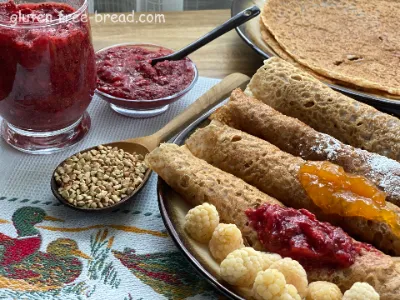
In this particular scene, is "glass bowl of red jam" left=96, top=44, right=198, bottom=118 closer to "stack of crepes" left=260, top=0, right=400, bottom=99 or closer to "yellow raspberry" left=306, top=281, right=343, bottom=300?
"stack of crepes" left=260, top=0, right=400, bottom=99

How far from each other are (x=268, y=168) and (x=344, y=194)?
0.27 meters

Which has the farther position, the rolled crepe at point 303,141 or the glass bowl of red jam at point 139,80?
the glass bowl of red jam at point 139,80

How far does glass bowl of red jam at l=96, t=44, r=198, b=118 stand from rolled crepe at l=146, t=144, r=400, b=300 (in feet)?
1.59

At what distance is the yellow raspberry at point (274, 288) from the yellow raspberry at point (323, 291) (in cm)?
6

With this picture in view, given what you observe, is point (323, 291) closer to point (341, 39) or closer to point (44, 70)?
point (44, 70)

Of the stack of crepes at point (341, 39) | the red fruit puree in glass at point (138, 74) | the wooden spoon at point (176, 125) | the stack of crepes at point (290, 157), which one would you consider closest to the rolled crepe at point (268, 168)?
the stack of crepes at point (290, 157)

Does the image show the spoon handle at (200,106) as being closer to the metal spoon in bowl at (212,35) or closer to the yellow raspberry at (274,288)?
the metal spoon in bowl at (212,35)

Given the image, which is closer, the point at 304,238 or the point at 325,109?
the point at 304,238

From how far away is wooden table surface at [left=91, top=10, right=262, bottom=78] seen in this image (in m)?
2.83

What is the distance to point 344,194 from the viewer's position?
1.70 m

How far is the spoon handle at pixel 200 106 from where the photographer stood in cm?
219

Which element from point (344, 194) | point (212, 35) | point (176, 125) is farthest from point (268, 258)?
point (212, 35)

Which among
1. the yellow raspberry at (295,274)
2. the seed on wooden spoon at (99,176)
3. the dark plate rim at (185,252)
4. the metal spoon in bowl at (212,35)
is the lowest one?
the seed on wooden spoon at (99,176)

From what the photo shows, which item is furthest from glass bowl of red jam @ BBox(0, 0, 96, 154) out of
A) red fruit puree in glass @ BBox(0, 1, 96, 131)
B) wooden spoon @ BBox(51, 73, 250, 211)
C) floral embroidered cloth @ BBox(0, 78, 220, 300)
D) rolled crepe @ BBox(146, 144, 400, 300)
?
rolled crepe @ BBox(146, 144, 400, 300)
